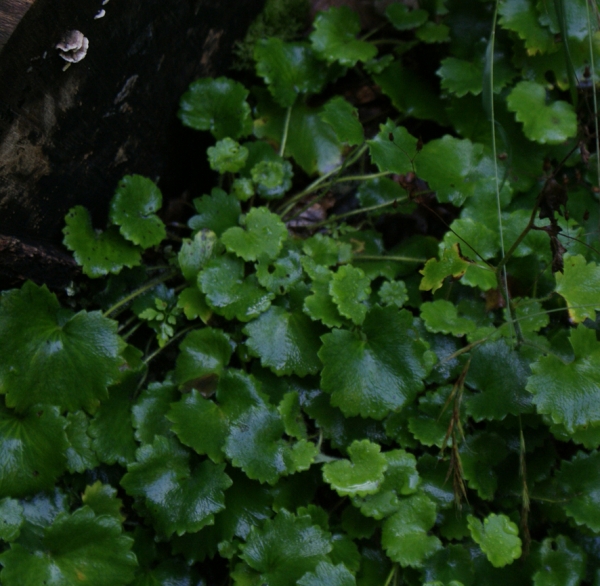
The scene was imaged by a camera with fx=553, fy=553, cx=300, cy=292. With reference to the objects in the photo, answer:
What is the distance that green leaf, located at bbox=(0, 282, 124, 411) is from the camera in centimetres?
156

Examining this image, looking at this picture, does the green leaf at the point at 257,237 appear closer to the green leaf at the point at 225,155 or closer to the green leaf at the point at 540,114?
the green leaf at the point at 225,155

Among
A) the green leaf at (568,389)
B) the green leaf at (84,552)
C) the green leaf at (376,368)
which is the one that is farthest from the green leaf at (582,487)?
the green leaf at (84,552)

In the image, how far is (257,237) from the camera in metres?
1.87

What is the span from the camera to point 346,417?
1.72m

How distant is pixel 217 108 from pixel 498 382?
1360mm

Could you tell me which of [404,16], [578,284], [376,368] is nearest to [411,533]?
[376,368]

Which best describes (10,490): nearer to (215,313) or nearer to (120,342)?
(120,342)

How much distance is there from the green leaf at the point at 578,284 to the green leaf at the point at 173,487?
44.2 inches

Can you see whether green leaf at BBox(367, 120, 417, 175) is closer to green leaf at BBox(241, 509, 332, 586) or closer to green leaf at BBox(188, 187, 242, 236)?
green leaf at BBox(188, 187, 242, 236)

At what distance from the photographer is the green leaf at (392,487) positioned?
→ 159 cm

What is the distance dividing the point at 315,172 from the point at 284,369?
93cm

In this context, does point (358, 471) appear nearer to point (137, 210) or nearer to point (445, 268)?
point (445, 268)

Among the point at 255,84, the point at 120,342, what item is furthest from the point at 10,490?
the point at 255,84

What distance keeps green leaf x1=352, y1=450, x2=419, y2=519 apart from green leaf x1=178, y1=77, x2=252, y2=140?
1.27 m
